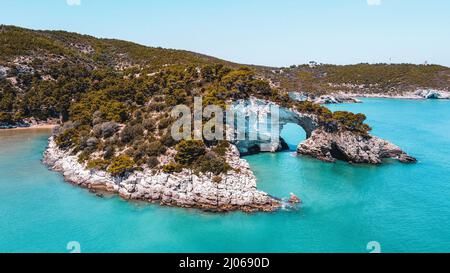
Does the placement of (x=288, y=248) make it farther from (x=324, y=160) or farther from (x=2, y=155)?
(x=2, y=155)

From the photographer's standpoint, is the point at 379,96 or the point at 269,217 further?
the point at 379,96

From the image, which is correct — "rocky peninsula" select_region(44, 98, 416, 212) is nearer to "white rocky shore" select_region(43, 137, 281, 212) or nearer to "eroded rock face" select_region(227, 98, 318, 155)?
"white rocky shore" select_region(43, 137, 281, 212)

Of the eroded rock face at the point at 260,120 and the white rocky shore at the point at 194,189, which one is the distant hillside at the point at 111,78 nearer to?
the eroded rock face at the point at 260,120

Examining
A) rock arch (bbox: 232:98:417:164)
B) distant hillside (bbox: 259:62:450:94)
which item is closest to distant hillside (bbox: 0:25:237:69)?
rock arch (bbox: 232:98:417:164)

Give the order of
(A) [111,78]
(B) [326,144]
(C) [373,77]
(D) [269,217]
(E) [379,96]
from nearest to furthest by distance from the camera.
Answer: (D) [269,217] < (B) [326,144] < (A) [111,78] < (E) [379,96] < (C) [373,77]

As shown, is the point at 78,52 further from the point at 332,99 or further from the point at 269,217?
the point at 269,217

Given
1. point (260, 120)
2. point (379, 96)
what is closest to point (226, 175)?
point (260, 120)

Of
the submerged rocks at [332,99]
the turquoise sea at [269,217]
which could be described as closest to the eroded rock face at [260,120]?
the turquoise sea at [269,217]
